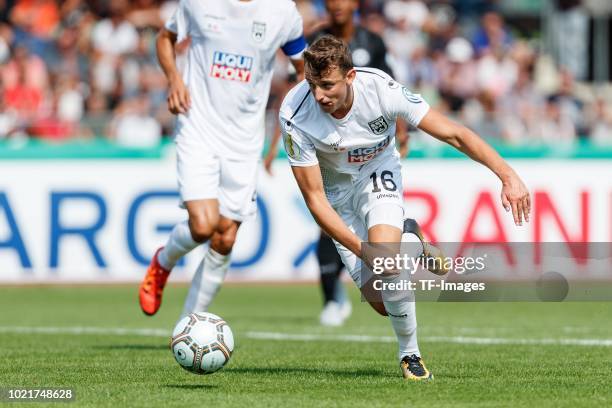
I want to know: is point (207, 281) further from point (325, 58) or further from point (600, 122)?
point (600, 122)

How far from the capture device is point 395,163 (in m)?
7.86

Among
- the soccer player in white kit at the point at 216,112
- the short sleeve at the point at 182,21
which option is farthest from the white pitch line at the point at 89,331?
the short sleeve at the point at 182,21

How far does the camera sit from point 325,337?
10453 mm

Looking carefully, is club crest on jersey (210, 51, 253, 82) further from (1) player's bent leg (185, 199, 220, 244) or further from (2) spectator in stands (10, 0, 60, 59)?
(2) spectator in stands (10, 0, 60, 59)

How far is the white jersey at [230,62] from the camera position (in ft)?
30.7

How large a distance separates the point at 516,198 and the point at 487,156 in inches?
14.2

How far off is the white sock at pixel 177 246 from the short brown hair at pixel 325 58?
2.69 metres

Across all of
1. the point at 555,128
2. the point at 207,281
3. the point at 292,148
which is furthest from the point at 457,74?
the point at 292,148

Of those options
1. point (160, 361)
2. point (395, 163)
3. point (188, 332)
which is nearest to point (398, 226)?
point (395, 163)

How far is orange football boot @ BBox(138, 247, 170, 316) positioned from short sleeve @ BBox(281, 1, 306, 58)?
1.88m

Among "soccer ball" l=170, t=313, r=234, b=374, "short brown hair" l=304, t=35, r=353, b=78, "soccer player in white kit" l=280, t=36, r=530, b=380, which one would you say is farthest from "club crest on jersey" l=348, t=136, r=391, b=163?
"soccer ball" l=170, t=313, r=234, b=374

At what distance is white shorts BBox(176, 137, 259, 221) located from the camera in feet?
30.4

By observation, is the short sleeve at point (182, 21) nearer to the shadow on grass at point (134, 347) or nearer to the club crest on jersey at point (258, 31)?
the club crest on jersey at point (258, 31)

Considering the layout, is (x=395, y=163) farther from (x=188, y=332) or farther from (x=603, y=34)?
(x=603, y=34)
